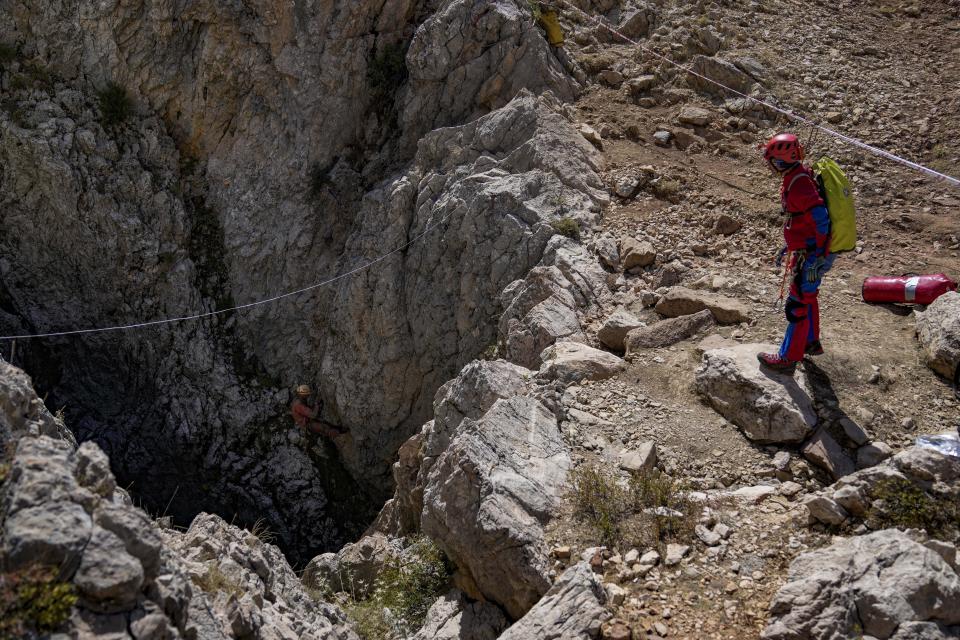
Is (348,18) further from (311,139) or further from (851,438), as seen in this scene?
(851,438)

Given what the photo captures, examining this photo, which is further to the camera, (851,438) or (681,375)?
(681,375)

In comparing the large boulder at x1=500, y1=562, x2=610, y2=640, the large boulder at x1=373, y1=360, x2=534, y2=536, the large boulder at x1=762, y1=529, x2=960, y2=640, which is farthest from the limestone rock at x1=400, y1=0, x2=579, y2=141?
the large boulder at x1=762, y1=529, x2=960, y2=640

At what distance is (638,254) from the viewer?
10.0 m

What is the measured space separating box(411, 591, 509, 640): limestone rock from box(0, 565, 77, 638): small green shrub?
11.4 feet

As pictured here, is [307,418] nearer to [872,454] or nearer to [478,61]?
[478,61]

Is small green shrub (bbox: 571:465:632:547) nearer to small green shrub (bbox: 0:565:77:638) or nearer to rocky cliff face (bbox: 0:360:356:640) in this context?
rocky cliff face (bbox: 0:360:356:640)

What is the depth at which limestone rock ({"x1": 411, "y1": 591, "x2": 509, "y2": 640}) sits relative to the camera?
6516mm

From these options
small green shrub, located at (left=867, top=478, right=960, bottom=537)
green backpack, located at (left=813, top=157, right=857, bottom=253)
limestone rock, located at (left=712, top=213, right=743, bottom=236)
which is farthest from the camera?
limestone rock, located at (left=712, top=213, right=743, bottom=236)

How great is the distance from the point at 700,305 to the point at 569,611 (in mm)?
4699

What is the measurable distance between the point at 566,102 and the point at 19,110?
33.3ft

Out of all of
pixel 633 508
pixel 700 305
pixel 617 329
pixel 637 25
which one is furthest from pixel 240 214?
pixel 633 508

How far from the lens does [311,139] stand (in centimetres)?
1434

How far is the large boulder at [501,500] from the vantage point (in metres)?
6.36

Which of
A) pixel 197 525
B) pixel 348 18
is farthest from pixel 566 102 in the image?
pixel 197 525
